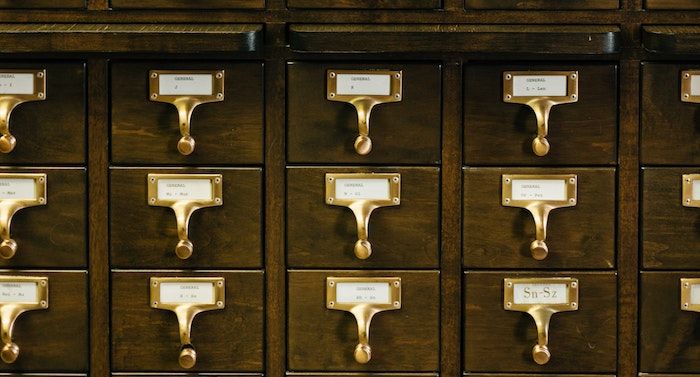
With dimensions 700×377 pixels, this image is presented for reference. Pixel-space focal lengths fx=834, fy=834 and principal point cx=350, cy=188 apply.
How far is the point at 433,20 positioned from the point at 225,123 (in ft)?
1.40

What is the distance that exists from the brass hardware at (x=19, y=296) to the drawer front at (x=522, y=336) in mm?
794

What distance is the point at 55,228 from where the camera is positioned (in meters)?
1.56

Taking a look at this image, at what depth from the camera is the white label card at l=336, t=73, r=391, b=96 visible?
5.04 feet

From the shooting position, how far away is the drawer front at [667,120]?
153 cm

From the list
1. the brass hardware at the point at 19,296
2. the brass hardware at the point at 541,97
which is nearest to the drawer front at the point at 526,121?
the brass hardware at the point at 541,97

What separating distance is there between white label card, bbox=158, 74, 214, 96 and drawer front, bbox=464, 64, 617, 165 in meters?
0.48

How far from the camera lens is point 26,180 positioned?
5.07ft

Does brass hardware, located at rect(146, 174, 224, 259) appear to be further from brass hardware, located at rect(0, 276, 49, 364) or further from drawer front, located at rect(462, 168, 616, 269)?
drawer front, located at rect(462, 168, 616, 269)

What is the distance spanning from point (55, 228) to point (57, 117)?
21 centimetres

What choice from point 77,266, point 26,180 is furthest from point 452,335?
point 26,180

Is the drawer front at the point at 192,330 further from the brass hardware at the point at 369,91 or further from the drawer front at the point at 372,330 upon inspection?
the brass hardware at the point at 369,91

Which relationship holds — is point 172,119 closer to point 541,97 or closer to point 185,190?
point 185,190

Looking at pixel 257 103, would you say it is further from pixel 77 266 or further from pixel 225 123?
pixel 77 266

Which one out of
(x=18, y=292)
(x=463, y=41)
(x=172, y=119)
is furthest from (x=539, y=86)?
(x=18, y=292)
